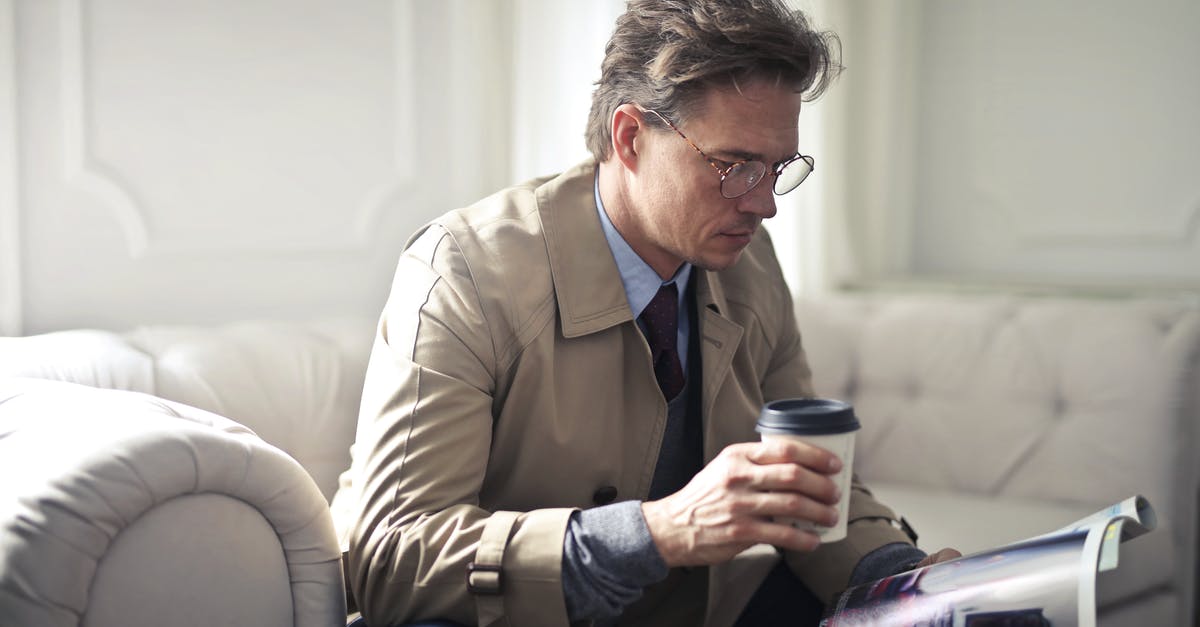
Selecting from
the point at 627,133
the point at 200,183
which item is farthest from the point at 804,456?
the point at 200,183

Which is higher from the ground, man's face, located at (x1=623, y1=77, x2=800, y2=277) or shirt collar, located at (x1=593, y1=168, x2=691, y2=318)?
man's face, located at (x1=623, y1=77, x2=800, y2=277)

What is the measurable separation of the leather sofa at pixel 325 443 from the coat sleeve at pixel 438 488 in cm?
7

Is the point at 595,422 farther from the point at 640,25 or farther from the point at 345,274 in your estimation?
the point at 345,274

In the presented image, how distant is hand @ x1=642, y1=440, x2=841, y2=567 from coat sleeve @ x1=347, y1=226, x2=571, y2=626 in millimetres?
141

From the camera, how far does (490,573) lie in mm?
1136

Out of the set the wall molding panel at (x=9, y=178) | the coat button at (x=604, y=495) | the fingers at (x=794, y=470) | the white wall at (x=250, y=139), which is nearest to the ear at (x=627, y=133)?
the coat button at (x=604, y=495)

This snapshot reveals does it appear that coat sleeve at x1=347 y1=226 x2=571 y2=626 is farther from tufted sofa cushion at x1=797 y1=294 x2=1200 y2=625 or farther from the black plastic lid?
tufted sofa cushion at x1=797 y1=294 x2=1200 y2=625

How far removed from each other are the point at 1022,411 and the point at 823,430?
1537 mm

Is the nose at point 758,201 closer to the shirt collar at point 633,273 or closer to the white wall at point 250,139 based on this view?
the shirt collar at point 633,273

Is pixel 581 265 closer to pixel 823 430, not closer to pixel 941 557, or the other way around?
pixel 823 430

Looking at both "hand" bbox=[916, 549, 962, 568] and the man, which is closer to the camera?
the man

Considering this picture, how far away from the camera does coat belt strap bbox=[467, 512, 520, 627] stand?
114 cm

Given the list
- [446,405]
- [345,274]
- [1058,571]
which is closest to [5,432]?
[446,405]

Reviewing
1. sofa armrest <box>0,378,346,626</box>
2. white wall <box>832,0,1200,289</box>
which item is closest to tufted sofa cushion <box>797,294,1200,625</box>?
white wall <box>832,0,1200,289</box>
